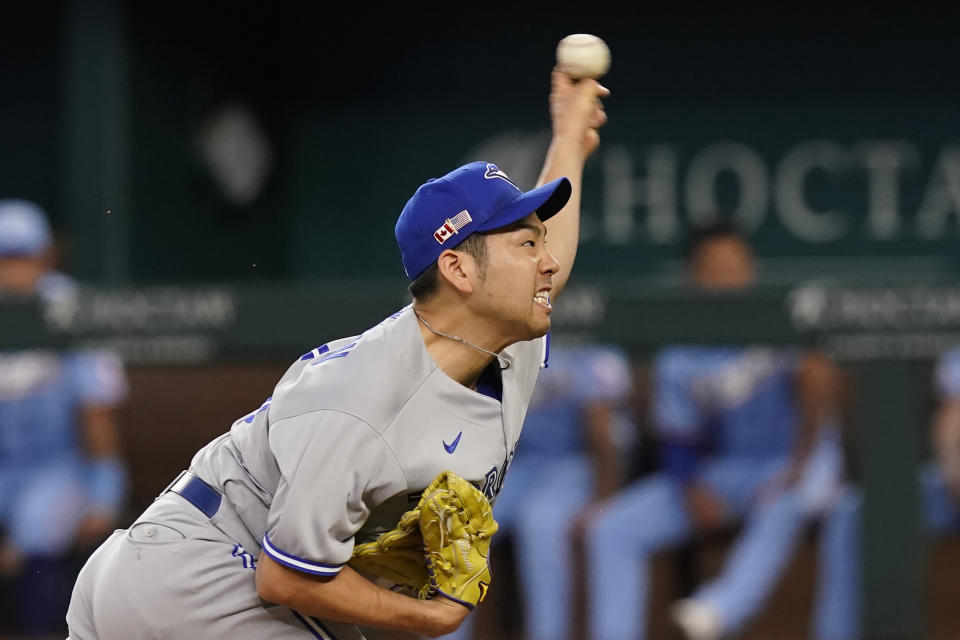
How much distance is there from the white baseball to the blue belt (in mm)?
1074

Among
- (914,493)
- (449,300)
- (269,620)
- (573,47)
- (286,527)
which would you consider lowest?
(914,493)

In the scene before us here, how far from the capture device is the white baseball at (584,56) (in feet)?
9.47

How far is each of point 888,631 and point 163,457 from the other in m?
2.50

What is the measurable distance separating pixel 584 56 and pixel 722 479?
2328mm

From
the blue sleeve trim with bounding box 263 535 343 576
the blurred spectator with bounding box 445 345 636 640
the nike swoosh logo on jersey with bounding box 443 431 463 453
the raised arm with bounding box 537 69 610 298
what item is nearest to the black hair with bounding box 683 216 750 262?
the blurred spectator with bounding box 445 345 636 640

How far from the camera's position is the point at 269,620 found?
249cm

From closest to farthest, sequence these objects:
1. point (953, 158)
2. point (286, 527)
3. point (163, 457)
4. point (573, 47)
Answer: point (286, 527) < point (573, 47) < point (163, 457) < point (953, 158)

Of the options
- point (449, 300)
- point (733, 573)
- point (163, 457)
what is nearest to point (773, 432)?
point (733, 573)

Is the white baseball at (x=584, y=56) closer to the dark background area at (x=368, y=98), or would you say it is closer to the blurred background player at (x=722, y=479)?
the blurred background player at (x=722, y=479)

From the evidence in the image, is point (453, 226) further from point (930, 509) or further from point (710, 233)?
point (930, 509)

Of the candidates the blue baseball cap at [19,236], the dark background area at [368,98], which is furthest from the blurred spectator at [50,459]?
the dark background area at [368,98]

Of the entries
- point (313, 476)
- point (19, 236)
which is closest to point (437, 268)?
point (313, 476)

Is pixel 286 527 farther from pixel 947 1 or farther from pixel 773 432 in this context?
pixel 947 1

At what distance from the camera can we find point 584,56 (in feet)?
9.46
